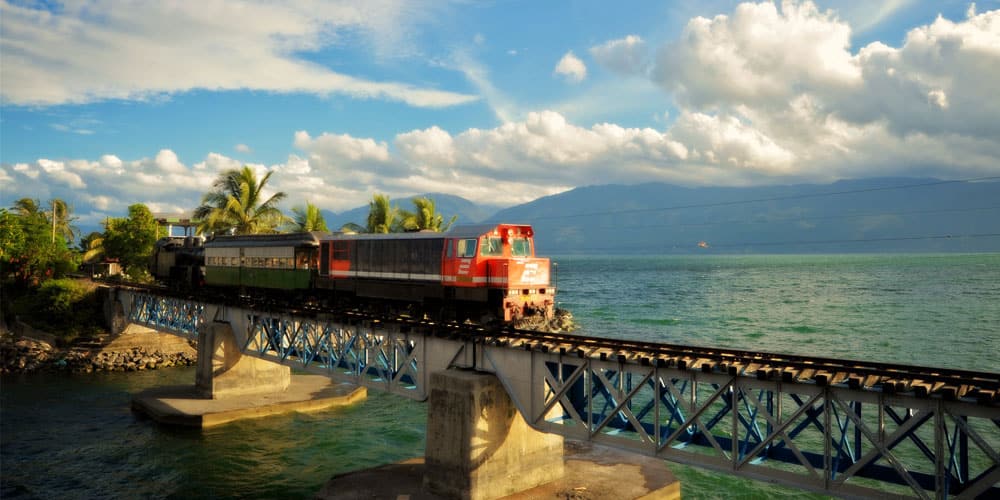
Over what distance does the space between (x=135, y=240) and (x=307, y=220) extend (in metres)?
21.2

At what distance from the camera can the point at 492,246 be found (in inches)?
984

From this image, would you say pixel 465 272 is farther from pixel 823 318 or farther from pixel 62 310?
pixel 823 318

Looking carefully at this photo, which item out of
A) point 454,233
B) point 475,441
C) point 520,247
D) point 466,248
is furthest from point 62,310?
point 475,441

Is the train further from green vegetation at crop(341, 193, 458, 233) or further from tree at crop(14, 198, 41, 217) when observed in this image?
tree at crop(14, 198, 41, 217)

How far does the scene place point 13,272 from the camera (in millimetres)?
57531

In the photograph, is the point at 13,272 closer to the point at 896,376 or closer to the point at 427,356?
the point at 427,356

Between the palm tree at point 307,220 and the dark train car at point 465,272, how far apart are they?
105 feet

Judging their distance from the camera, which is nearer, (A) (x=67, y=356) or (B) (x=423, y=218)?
(A) (x=67, y=356)

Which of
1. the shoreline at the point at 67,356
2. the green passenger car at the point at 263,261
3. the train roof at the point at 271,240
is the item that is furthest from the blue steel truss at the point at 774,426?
the shoreline at the point at 67,356

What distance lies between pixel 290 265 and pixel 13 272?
3809 cm

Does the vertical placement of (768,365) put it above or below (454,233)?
below

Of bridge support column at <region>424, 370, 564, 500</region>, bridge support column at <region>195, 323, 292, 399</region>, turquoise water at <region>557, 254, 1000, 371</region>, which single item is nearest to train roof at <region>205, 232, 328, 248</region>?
bridge support column at <region>195, 323, 292, 399</region>

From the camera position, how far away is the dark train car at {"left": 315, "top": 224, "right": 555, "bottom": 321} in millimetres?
24031

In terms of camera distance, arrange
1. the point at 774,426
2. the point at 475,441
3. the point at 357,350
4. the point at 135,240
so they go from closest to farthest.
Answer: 1. the point at 774,426
2. the point at 475,441
3. the point at 357,350
4. the point at 135,240
